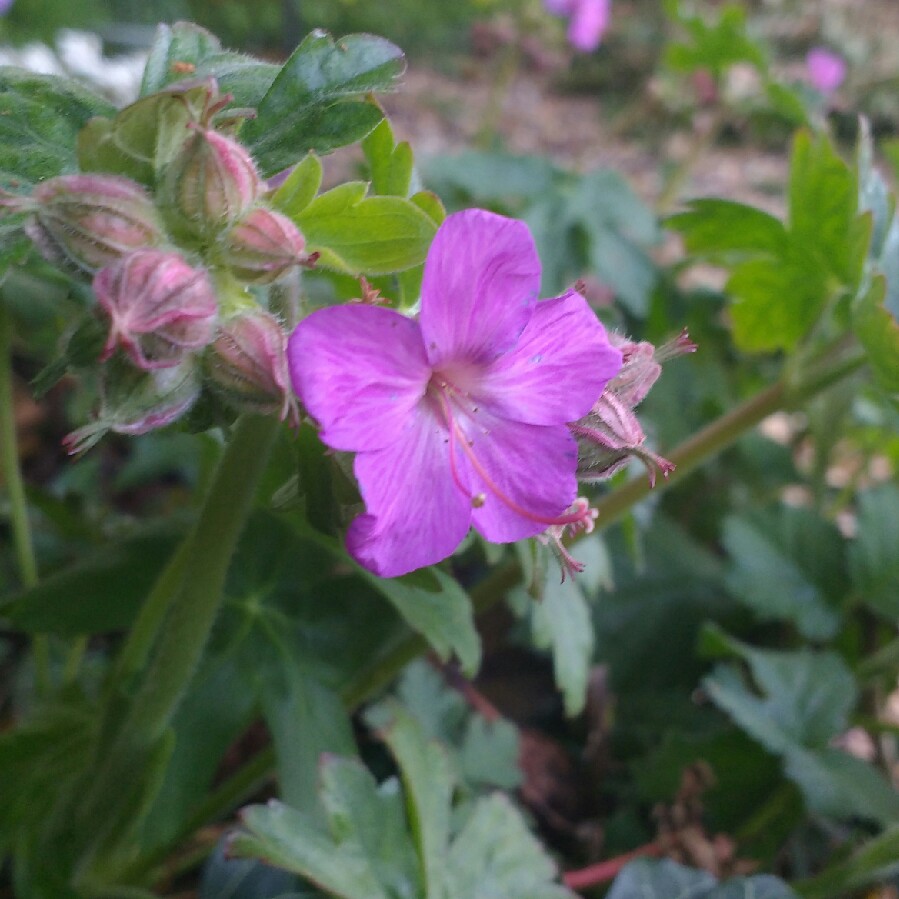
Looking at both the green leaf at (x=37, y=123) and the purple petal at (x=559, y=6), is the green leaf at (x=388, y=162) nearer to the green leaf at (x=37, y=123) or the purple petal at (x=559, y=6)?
the green leaf at (x=37, y=123)

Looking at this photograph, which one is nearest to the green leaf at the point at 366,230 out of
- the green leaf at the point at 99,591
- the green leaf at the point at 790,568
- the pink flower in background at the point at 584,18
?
the green leaf at the point at 99,591

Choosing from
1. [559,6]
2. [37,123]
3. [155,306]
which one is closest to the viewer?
[155,306]

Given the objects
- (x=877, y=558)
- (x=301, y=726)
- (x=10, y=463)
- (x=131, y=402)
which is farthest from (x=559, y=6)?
(x=131, y=402)

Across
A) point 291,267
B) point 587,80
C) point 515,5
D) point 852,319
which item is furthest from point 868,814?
point 587,80

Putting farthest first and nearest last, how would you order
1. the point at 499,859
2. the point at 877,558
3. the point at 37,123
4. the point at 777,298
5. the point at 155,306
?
1. the point at 877,558
2. the point at 777,298
3. the point at 499,859
4. the point at 37,123
5. the point at 155,306

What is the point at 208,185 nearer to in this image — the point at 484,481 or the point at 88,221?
the point at 88,221

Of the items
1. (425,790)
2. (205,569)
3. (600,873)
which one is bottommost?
(600,873)
